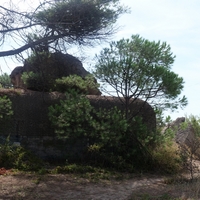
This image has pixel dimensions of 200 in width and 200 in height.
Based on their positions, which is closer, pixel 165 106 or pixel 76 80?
pixel 165 106

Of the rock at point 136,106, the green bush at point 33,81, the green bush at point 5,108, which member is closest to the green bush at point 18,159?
the green bush at point 5,108

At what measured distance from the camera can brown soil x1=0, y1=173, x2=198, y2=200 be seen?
8438 mm

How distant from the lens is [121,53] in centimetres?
1255

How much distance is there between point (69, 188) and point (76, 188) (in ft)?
0.53

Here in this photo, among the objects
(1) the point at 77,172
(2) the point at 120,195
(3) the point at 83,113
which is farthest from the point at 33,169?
(2) the point at 120,195

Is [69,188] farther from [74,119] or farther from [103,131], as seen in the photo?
[74,119]

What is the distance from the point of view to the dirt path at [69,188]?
8.44 metres

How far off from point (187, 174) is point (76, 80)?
5.03m

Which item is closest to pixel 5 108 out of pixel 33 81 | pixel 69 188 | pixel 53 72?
pixel 33 81

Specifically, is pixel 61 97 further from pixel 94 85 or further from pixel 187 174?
pixel 187 174

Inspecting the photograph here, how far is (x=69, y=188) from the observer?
9266 millimetres

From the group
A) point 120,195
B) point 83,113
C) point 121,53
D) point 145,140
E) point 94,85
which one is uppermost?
point 121,53

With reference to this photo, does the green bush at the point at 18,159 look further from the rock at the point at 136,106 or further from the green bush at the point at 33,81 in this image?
the rock at the point at 136,106

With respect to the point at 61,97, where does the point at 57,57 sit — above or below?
above
